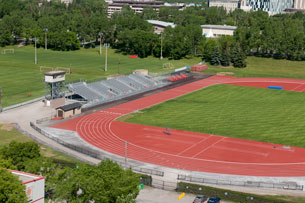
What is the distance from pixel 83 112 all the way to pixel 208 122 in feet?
80.7

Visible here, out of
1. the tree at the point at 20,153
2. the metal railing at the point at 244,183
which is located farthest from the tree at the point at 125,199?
the metal railing at the point at 244,183

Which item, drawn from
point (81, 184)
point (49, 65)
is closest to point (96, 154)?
point (81, 184)

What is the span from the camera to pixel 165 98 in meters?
110

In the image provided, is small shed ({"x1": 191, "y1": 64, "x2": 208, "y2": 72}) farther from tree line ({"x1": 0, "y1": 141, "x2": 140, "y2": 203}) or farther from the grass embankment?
tree line ({"x1": 0, "y1": 141, "x2": 140, "y2": 203})

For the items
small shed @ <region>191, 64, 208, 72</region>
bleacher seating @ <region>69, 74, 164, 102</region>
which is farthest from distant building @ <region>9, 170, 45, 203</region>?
small shed @ <region>191, 64, 208, 72</region>

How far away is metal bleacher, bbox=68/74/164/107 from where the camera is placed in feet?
345

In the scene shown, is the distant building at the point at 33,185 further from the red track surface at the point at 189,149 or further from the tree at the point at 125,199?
the red track surface at the point at 189,149

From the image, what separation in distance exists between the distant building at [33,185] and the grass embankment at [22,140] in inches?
556

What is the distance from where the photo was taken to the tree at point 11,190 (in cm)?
4319

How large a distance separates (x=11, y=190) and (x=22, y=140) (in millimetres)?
33084

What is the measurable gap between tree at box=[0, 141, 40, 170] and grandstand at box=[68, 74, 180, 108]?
43.2m

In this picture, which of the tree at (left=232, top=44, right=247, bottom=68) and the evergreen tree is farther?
the evergreen tree

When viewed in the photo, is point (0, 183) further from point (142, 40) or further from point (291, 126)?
point (142, 40)

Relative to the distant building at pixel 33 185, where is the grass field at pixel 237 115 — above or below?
below
